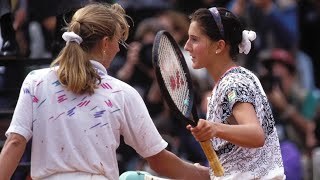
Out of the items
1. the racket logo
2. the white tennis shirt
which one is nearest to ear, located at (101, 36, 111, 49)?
the white tennis shirt

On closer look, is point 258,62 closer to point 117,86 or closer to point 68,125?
point 117,86

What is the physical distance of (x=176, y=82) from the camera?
15.2ft

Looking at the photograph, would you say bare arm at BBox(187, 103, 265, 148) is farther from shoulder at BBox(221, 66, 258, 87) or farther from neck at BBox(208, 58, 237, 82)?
neck at BBox(208, 58, 237, 82)

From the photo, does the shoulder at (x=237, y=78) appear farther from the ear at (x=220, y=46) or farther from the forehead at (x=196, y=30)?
the forehead at (x=196, y=30)

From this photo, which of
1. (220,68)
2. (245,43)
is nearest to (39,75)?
(220,68)

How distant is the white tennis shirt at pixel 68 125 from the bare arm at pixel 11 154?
3 cm

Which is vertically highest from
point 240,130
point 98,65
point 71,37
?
point 71,37

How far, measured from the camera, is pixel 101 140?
14.0 ft

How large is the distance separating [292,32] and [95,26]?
5.58m

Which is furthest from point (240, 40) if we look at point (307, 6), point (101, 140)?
point (307, 6)

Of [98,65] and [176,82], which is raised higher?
[98,65]

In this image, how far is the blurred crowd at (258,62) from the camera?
7.71 meters

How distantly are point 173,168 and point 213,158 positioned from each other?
27 cm

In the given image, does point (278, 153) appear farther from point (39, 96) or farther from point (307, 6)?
point (307, 6)
